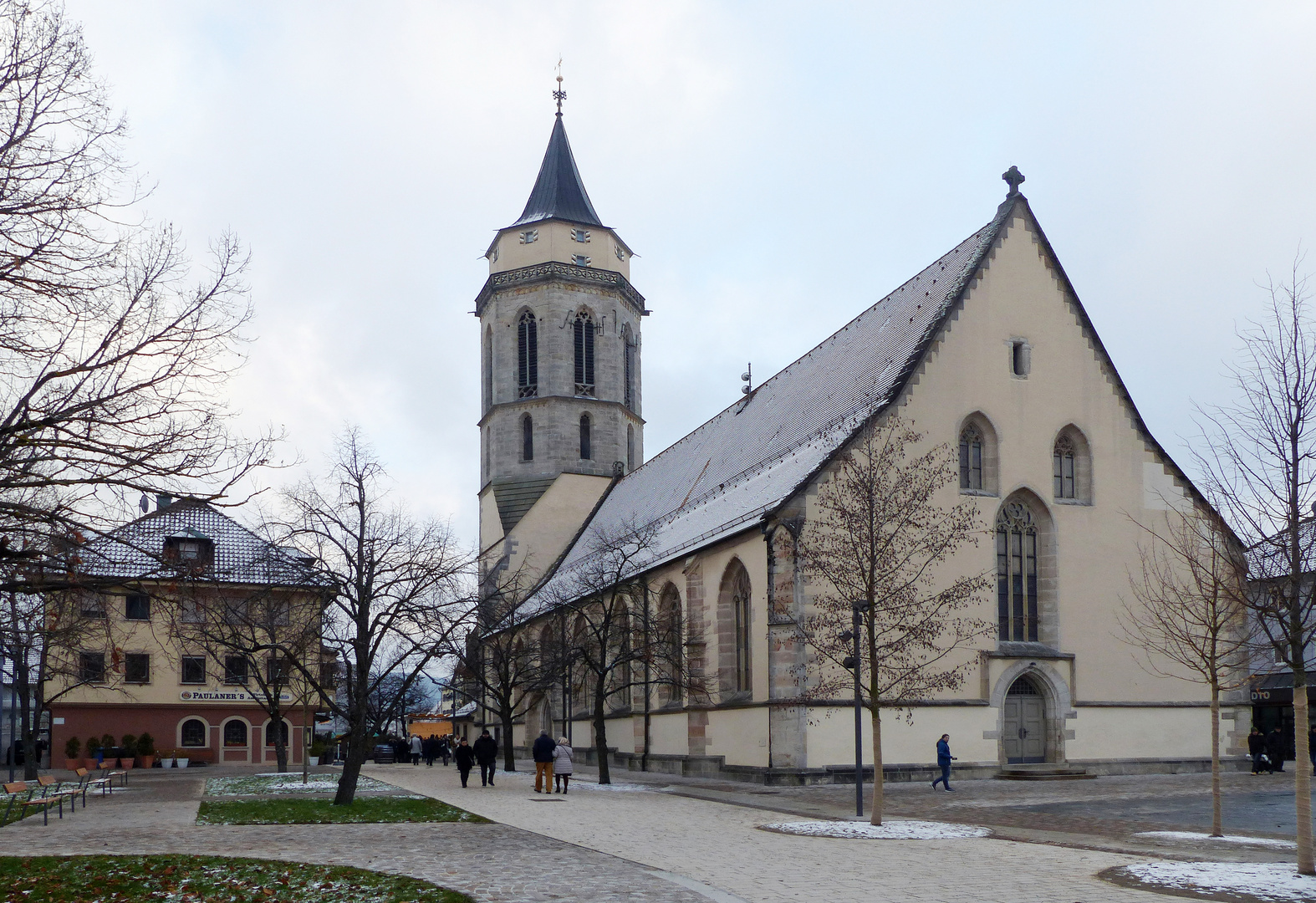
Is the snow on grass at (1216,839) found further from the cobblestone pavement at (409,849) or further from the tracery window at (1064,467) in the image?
the tracery window at (1064,467)

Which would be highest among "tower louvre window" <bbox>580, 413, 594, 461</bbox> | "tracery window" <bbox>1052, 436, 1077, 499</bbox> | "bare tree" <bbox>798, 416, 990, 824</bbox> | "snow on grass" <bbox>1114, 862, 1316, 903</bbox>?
"tower louvre window" <bbox>580, 413, 594, 461</bbox>

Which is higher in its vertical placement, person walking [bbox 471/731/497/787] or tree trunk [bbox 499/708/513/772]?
person walking [bbox 471/731/497/787]

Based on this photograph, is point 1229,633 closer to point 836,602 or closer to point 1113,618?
point 1113,618

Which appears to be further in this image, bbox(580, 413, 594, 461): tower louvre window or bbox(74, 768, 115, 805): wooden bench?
bbox(580, 413, 594, 461): tower louvre window

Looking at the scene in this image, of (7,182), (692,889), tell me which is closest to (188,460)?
(7,182)

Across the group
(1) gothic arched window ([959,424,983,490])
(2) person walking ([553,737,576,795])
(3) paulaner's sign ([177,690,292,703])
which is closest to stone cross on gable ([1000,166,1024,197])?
(1) gothic arched window ([959,424,983,490])

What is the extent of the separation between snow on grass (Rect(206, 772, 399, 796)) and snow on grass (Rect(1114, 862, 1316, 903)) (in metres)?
19.4

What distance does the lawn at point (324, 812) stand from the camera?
21062mm

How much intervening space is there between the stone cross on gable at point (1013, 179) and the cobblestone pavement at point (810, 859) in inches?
777

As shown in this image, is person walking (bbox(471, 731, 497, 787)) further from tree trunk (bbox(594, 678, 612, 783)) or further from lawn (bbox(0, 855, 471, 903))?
lawn (bbox(0, 855, 471, 903))

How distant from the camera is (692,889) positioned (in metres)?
12.4

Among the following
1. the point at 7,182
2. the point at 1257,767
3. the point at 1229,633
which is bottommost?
the point at 1257,767

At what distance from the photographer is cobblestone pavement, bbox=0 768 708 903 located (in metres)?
12.5

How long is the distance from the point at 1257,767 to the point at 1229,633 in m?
3.74
